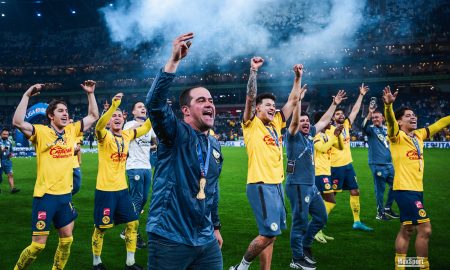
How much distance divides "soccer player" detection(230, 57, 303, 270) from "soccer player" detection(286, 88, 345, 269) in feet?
1.82

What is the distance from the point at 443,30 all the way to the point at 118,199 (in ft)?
161

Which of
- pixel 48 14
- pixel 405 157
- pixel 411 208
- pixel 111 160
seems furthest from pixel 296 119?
pixel 48 14

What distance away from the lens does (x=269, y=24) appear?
1766 inches

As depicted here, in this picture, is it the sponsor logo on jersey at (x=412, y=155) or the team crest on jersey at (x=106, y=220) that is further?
the team crest on jersey at (x=106, y=220)

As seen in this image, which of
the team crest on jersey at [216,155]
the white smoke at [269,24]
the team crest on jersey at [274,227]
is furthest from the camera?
the white smoke at [269,24]

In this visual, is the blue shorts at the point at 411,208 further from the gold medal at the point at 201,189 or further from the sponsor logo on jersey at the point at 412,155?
the gold medal at the point at 201,189

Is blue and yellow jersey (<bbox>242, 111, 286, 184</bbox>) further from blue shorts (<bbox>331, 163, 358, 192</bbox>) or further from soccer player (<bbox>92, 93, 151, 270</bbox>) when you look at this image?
blue shorts (<bbox>331, 163, 358, 192</bbox>)

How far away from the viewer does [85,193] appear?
13.3 meters

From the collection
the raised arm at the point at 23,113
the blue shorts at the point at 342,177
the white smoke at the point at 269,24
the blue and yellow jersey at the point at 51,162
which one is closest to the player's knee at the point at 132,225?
the blue and yellow jersey at the point at 51,162

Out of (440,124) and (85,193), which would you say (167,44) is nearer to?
(85,193)

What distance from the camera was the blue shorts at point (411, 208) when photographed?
5234 millimetres

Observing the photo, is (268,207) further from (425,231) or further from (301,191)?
(425,231)

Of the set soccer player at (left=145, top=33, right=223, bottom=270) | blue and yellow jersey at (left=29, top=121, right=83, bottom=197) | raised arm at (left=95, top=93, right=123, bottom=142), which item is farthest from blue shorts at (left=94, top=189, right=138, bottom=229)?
soccer player at (left=145, top=33, right=223, bottom=270)

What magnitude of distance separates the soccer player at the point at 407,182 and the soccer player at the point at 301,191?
1.21 m
